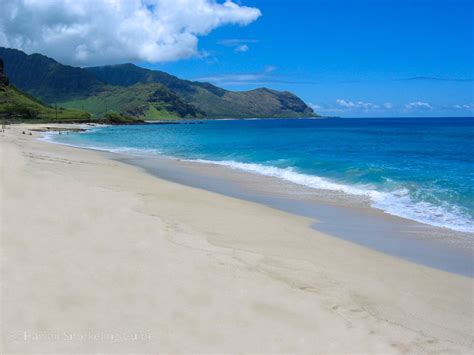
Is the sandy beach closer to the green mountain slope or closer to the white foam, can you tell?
the white foam

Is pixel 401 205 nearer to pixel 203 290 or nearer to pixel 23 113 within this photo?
pixel 203 290

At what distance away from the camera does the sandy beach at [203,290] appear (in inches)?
200

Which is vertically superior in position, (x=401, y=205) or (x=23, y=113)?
(x=23, y=113)

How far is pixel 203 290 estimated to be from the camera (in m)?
6.44

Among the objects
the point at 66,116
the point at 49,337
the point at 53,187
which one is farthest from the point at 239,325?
the point at 66,116

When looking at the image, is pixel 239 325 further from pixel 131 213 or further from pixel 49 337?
pixel 131 213

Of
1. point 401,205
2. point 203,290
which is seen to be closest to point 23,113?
point 401,205

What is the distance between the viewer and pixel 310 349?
5.18 metres

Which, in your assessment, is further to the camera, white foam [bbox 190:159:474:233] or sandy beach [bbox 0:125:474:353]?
white foam [bbox 190:159:474:233]

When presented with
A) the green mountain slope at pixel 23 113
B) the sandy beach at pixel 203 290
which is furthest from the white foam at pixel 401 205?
the green mountain slope at pixel 23 113

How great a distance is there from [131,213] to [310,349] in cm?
729

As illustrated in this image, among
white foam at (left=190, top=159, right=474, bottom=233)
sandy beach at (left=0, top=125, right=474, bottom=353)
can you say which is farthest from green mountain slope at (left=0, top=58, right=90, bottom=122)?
sandy beach at (left=0, top=125, right=474, bottom=353)

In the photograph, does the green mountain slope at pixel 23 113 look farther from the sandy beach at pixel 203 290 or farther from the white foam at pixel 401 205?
the sandy beach at pixel 203 290

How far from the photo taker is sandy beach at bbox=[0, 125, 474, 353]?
5.09 m
